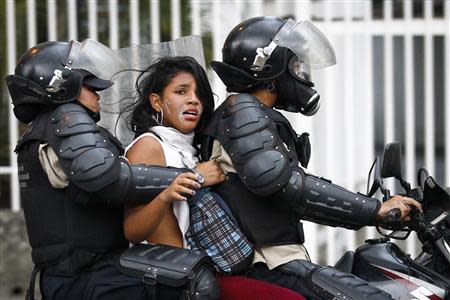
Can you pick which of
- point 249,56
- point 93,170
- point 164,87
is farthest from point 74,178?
point 249,56

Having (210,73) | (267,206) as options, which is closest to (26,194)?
(267,206)

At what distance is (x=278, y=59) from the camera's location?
3.97 m

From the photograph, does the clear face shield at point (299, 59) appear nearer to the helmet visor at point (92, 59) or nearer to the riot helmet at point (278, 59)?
the riot helmet at point (278, 59)

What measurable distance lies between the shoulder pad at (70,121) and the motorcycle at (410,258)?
3.41 ft

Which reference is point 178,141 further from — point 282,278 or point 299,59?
point 282,278

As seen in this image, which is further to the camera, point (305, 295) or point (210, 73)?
point (210, 73)

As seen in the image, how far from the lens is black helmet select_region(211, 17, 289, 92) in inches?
156

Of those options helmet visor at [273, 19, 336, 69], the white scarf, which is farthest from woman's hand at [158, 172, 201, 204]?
helmet visor at [273, 19, 336, 69]

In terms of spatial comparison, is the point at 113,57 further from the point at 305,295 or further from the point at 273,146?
the point at 305,295

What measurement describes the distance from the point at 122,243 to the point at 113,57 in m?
0.72

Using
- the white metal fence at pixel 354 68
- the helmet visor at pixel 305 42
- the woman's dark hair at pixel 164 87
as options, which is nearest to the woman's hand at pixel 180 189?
the woman's dark hair at pixel 164 87

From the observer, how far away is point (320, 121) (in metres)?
6.86

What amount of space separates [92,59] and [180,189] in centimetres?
65

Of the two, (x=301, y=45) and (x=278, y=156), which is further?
(x=301, y=45)
